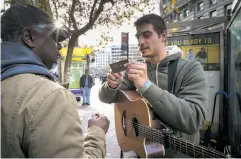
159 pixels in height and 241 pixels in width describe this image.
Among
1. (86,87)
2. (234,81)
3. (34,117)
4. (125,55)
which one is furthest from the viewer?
(86,87)

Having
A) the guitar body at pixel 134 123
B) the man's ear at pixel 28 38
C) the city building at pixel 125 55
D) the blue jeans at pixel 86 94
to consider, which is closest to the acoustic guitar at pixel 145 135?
the guitar body at pixel 134 123

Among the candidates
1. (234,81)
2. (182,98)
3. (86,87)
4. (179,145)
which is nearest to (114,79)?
(182,98)

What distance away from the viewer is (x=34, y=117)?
1197 millimetres

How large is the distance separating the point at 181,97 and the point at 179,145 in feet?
1.19

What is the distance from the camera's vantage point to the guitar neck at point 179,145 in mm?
1778

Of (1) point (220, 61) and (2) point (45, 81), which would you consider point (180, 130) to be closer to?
(2) point (45, 81)

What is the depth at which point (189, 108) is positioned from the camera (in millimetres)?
1986

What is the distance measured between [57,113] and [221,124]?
4891 millimetres

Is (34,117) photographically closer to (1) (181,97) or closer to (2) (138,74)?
(2) (138,74)

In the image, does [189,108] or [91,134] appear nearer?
[91,134]

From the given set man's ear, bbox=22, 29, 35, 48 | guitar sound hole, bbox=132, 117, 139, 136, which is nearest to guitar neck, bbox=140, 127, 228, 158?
guitar sound hole, bbox=132, 117, 139, 136

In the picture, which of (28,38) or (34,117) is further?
(28,38)

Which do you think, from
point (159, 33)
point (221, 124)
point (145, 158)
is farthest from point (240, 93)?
point (145, 158)

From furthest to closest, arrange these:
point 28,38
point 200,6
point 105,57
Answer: point 200,6
point 105,57
point 28,38
